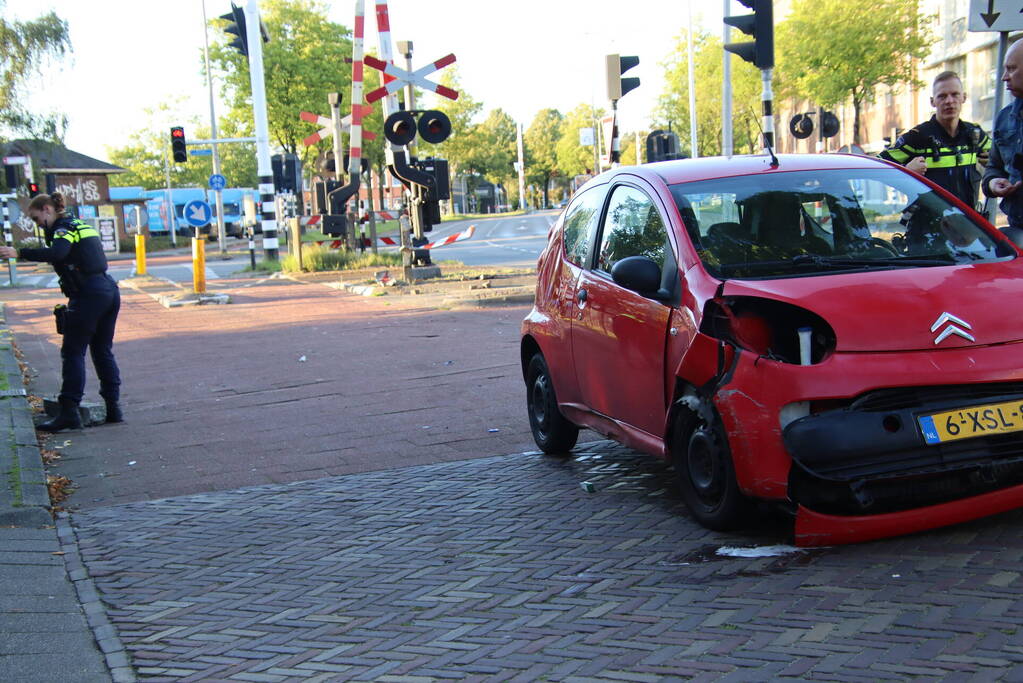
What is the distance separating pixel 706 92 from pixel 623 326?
52112mm

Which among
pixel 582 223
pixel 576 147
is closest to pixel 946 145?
pixel 582 223

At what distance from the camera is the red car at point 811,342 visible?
4172 mm

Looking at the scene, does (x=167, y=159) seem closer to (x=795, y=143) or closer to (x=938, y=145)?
(x=795, y=143)

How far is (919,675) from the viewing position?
3295 mm

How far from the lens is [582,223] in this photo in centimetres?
634

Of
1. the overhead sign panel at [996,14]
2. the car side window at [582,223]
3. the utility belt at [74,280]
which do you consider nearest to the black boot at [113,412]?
the utility belt at [74,280]

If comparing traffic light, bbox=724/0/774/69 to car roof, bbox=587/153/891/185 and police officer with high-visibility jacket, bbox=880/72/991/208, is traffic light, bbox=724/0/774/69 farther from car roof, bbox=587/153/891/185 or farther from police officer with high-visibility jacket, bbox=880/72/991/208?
car roof, bbox=587/153/891/185

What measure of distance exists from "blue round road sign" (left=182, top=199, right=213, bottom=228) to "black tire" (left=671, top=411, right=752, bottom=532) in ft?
72.5

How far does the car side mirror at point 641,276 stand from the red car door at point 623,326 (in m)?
0.07

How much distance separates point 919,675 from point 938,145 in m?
5.34

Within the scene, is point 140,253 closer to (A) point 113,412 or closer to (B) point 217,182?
(B) point 217,182

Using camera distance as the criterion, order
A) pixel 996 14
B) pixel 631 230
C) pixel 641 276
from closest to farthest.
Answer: pixel 641 276 → pixel 631 230 → pixel 996 14

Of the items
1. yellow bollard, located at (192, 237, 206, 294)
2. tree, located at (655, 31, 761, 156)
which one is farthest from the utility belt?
tree, located at (655, 31, 761, 156)

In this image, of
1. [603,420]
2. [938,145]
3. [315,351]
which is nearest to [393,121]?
[315,351]
